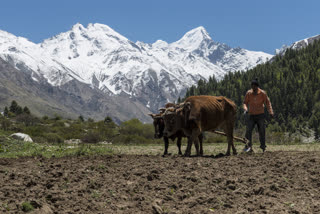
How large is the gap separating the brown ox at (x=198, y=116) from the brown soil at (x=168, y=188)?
300 cm

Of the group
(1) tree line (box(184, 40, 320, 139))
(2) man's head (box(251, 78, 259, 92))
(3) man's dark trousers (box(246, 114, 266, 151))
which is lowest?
(3) man's dark trousers (box(246, 114, 266, 151))

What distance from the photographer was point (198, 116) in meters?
13.8


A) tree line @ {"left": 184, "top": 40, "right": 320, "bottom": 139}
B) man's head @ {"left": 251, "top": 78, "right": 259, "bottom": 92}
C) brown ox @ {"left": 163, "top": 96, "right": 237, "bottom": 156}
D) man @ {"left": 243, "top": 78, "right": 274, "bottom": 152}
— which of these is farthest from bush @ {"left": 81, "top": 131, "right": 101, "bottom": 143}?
tree line @ {"left": 184, "top": 40, "right": 320, "bottom": 139}

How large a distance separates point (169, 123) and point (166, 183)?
6.11m

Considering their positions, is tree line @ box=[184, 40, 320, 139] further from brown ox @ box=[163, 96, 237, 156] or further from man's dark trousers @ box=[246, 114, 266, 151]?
brown ox @ box=[163, 96, 237, 156]

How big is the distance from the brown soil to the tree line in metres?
81.8

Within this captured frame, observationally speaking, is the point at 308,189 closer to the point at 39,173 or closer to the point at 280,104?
the point at 39,173

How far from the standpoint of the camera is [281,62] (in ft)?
511

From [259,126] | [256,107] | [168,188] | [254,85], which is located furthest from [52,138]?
[168,188]

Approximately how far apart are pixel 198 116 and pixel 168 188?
5815 millimetres

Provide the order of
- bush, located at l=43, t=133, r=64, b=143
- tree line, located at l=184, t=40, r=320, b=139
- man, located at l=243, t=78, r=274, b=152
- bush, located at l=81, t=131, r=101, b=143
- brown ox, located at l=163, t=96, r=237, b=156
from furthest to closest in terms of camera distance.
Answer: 1. tree line, located at l=184, t=40, r=320, b=139
2. bush, located at l=81, t=131, r=101, b=143
3. bush, located at l=43, t=133, r=64, b=143
4. man, located at l=243, t=78, r=274, b=152
5. brown ox, located at l=163, t=96, r=237, b=156

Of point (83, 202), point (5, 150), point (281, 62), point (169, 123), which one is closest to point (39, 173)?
point (83, 202)

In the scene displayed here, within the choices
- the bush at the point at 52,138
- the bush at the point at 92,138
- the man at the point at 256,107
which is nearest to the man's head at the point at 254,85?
the man at the point at 256,107

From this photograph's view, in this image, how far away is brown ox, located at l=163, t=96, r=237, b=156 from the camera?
13.9 metres
